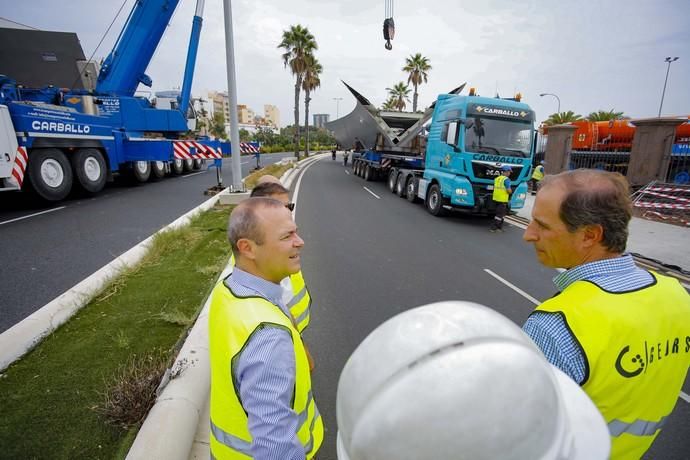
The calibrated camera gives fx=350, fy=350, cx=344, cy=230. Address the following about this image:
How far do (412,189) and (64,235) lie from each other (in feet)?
31.2

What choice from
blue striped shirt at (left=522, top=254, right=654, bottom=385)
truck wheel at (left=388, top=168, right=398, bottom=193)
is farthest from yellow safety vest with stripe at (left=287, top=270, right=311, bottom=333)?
truck wheel at (left=388, top=168, right=398, bottom=193)

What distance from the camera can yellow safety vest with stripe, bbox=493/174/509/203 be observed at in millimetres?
8336

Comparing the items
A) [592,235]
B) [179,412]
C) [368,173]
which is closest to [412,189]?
[368,173]

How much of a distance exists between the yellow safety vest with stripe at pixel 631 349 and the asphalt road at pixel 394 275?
1748 mm

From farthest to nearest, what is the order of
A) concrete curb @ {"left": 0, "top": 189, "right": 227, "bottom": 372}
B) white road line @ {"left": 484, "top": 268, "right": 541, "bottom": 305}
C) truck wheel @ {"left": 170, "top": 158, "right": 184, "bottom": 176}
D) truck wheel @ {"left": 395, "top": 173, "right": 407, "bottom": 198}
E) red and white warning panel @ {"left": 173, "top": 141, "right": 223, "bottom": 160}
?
truck wheel @ {"left": 170, "top": 158, "right": 184, "bottom": 176} < truck wheel @ {"left": 395, "top": 173, "right": 407, "bottom": 198} < red and white warning panel @ {"left": 173, "top": 141, "right": 223, "bottom": 160} < white road line @ {"left": 484, "top": 268, "right": 541, "bottom": 305} < concrete curb @ {"left": 0, "top": 189, "right": 227, "bottom": 372}

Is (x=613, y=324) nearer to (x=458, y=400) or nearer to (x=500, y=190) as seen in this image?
(x=458, y=400)

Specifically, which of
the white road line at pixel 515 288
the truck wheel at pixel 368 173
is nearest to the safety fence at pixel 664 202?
the white road line at pixel 515 288

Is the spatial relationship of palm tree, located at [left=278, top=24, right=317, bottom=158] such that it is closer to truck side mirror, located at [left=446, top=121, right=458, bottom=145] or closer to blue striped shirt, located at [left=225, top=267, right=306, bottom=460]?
truck side mirror, located at [left=446, top=121, right=458, bottom=145]

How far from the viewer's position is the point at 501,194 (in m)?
8.35

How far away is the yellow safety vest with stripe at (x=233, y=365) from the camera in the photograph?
121 cm

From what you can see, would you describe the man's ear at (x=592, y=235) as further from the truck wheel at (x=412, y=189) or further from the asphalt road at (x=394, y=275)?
the truck wheel at (x=412, y=189)

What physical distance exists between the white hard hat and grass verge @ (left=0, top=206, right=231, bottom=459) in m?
2.09

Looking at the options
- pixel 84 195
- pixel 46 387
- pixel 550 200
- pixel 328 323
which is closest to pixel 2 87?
pixel 84 195

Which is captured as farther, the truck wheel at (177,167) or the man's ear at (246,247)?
the truck wheel at (177,167)
